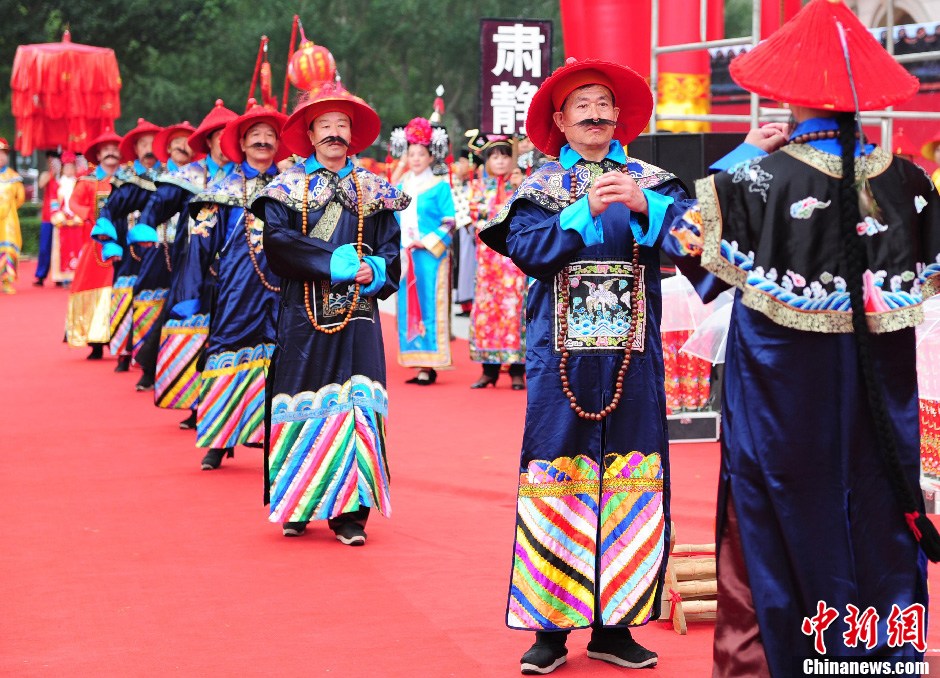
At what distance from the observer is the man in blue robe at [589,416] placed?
4.34 metres

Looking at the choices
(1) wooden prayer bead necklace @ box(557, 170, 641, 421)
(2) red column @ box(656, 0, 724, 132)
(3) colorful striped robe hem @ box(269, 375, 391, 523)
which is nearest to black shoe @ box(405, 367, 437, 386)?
(2) red column @ box(656, 0, 724, 132)

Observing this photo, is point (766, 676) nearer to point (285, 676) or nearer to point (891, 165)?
point (891, 165)

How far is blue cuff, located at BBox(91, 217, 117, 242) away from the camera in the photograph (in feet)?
35.0

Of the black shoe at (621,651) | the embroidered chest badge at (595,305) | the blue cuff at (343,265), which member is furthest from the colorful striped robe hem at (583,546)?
the blue cuff at (343,265)

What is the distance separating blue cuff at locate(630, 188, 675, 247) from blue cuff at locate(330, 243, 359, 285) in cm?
179

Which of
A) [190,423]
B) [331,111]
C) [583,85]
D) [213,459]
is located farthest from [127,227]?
[583,85]

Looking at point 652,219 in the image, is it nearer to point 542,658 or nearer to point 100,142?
point 542,658

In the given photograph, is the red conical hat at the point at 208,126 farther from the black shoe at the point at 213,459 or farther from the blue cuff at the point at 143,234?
the black shoe at the point at 213,459

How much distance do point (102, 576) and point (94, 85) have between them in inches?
712

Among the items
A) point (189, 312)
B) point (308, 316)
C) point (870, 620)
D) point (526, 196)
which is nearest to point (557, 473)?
point (526, 196)

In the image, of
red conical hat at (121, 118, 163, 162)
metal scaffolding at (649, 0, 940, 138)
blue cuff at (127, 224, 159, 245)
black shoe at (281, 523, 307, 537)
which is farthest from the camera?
red conical hat at (121, 118, 163, 162)

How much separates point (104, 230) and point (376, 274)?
531cm

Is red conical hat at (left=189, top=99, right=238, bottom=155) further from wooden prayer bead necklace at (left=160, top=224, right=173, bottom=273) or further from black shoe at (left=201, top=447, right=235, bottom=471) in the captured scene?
wooden prayer bead necklace at (left=160, top=224, right=173, bottom=273)

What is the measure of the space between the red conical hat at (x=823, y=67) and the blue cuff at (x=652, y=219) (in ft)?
2.39
